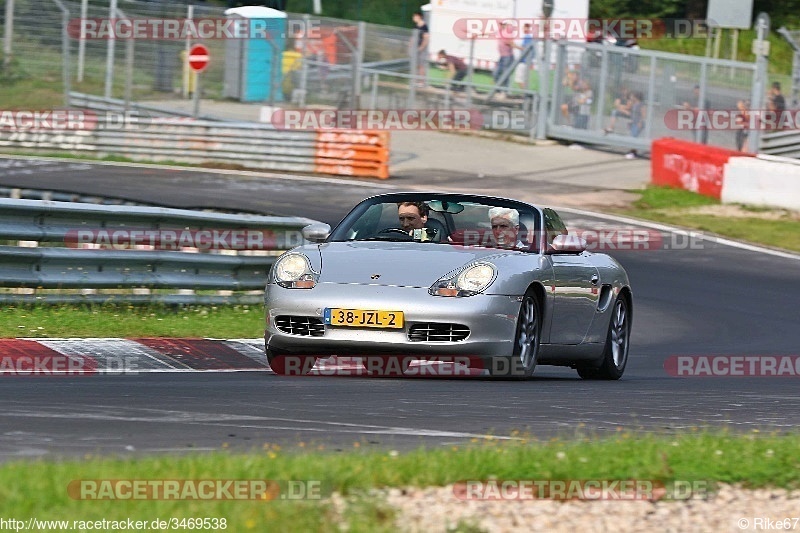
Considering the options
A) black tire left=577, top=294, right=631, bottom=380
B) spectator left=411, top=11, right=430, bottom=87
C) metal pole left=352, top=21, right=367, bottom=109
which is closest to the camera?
black tire left=577, top=294, right=631, bottom=380

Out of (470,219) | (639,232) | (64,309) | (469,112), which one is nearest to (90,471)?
(470,219)

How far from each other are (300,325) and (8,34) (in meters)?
21.9

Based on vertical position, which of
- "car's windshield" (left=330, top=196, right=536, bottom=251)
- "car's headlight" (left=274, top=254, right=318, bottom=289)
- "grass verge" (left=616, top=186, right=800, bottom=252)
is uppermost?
"car's windshield" (left=330, top=196, right=536, bottom=251)

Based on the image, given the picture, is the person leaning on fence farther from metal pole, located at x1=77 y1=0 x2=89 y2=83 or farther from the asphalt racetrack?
the asphalt racetrack

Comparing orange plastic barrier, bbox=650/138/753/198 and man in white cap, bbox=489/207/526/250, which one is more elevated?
man in white cap, bbox=489/207/526/250

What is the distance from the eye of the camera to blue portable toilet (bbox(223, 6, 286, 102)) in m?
32.0

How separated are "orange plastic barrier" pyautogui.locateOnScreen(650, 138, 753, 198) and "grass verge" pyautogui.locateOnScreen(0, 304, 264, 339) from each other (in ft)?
45.5

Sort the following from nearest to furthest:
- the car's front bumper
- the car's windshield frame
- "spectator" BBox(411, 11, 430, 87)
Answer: the car's front bumper, the car's windshield frame, "spectator" BBox(411, 11, 430, 87)

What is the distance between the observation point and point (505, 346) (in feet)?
29.6

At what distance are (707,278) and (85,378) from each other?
11441 mm

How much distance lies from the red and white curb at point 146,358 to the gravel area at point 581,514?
4235 mm

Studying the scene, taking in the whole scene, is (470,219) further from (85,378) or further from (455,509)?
(455,509)

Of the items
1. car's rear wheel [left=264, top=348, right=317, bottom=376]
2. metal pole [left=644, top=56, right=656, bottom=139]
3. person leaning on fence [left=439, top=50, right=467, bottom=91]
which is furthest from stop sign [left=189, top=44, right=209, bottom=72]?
car's rear wheel [left=264, top=348, right=317, bottom=376]

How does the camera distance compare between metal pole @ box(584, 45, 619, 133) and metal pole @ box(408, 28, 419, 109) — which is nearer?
metal pole @ box(584, 45, 619, 133)
